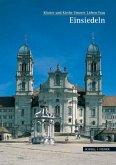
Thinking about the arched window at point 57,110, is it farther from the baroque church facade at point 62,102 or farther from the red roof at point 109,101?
the red roof at point 109,101

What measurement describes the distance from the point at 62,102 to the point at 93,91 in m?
7.34

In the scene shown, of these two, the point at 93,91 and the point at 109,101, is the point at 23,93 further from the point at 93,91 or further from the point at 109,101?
the point at 109,101

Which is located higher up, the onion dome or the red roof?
the onion dome

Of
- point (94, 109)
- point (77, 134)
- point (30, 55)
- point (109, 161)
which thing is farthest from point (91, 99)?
point (109, 161)

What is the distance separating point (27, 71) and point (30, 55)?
3.78m

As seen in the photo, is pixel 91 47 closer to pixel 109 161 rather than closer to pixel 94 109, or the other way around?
pixel 94 109

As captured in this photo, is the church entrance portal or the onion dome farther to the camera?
the onion dome

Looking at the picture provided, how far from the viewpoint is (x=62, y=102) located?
10356 cm

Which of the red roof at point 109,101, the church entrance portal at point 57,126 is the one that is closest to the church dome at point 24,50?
the church entrance portal at point 57,126

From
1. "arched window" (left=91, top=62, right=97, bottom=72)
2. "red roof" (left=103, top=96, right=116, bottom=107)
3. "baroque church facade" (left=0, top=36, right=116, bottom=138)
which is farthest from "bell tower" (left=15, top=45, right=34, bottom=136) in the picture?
"red roof" (left=103, top=96, right=116, bottom=107)

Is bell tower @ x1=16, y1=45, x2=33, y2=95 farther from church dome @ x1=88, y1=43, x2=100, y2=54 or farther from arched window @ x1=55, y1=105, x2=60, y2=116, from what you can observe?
church dome @ x1=88, y1=43, x2=100, y2=54

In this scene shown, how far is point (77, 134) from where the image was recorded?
9919 cm

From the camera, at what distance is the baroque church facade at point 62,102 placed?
10338cm

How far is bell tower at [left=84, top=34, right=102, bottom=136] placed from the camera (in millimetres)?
104625
